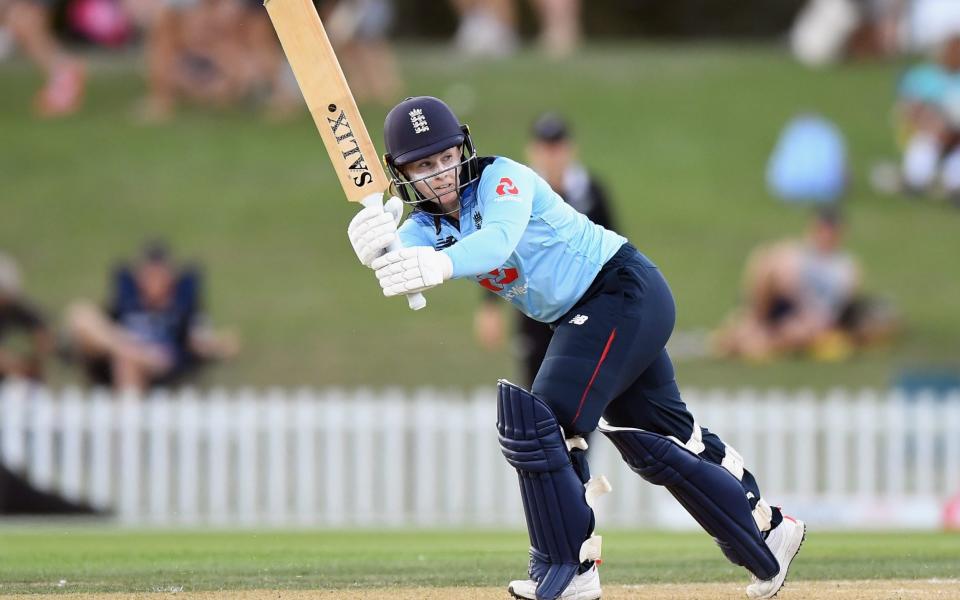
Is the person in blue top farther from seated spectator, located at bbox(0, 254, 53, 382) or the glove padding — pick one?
seated spectator, located at bbox(0, 254, 53, 382)

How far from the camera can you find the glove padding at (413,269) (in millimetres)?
5195

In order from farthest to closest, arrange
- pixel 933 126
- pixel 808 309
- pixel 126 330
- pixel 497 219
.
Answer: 1. pixel 933 126
2. pixel 808 309
3. pixel 126 330
4. pixel 497 219

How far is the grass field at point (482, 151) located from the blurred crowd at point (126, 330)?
147 centimetres

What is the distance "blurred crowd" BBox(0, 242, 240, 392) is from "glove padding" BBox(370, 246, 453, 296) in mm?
7697

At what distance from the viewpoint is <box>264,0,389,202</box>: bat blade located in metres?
5.62

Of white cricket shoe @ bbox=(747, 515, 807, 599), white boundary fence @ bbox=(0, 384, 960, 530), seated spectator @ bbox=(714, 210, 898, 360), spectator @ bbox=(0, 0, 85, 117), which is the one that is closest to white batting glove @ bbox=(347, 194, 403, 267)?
white cricket shoe @ bbox=(747, 515, 807, 599)

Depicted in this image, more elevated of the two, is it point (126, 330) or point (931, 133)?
point (931, 133)

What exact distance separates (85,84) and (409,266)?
16.8 metres

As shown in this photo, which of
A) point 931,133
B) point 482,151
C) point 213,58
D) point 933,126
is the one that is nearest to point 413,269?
point 482,151

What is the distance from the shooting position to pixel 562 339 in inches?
219

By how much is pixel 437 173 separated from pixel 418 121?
180 millimetres

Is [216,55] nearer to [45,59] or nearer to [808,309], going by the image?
[45,59]

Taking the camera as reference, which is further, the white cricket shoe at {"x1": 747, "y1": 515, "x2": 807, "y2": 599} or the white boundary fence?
the white boundary fence

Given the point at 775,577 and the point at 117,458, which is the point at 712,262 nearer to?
the point at 117,458
